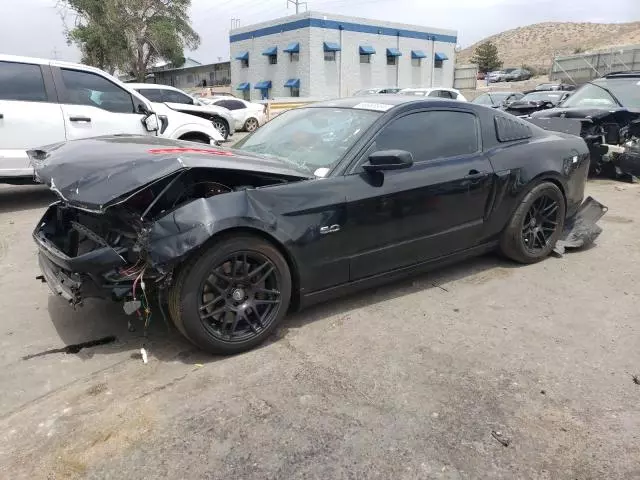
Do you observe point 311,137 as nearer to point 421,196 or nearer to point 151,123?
point 421,196

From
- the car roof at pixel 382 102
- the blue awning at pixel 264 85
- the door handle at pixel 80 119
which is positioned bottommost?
the blue awning at pixel 264 85

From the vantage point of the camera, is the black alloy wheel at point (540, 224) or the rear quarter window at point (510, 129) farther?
the black alloy wheel at point (540, 224)

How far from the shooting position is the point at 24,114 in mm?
6605

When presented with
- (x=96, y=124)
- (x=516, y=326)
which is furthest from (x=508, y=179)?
(x=96, y=124)

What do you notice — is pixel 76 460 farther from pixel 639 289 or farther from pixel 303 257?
pixel 639 289

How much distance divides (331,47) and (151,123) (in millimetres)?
25735

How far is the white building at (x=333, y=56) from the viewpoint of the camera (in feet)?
103

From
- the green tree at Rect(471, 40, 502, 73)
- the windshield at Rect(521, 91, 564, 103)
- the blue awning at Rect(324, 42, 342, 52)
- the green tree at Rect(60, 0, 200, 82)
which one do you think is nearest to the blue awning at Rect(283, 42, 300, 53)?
the blue awning at Rect(324, 42, 342, 52)

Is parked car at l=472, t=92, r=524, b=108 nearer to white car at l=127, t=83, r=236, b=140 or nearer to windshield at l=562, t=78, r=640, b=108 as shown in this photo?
windshield at l=562, t=78, r=640, b=108

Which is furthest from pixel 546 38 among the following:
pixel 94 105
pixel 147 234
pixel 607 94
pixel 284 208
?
pixel 147 234

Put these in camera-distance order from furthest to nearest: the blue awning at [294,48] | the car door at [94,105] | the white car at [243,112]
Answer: the blue awning at [294,48], the white car at [243,112], the car door at [94,105]

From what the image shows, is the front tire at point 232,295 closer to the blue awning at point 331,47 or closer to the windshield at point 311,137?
the windshield at point 311,137

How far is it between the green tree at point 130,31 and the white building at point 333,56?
4601 mm

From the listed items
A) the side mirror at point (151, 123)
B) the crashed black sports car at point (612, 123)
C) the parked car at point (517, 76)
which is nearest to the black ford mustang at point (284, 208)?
the side mirror at point (151, 123)
